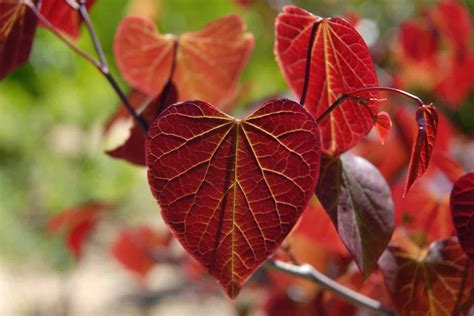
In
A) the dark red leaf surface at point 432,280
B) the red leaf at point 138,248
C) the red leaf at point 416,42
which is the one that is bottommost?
the red leaf at point 138,248

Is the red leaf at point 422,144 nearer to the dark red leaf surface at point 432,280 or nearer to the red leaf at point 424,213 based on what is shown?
the dark red leaf surface at point 432,280

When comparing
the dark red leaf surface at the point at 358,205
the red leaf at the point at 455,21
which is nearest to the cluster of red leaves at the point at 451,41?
the red leaf at the point at 455,21

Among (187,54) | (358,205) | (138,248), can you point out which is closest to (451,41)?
(138,248)

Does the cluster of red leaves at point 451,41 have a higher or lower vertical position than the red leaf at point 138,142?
lower

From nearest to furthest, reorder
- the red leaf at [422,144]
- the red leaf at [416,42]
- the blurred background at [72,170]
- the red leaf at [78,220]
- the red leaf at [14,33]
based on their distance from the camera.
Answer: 1. the red leaf at [422,144]
2. the red leaf at [14,33]
3. the red leaf at [78,220]
4. the red leaf at [416,42]
5. the blurred background at [72,170]

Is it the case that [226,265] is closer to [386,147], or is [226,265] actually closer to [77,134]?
[386,147]

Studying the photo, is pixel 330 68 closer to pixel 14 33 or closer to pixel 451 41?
pixel 14 33

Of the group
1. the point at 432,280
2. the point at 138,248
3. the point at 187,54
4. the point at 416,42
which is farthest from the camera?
the point at 416,42
